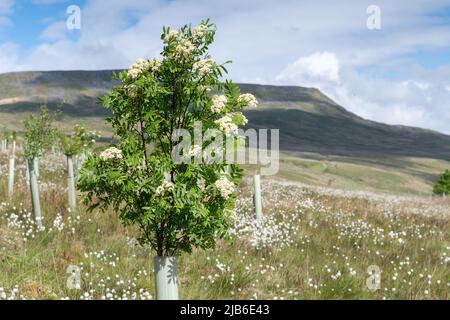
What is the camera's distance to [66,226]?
11.8 metres

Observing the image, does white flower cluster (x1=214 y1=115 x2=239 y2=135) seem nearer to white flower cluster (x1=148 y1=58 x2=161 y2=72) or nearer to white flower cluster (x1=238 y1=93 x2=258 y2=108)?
white flower cluster (x1=238 y1=93 x2=258 y2=108)

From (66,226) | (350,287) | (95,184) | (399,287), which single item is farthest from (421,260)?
(95,184)

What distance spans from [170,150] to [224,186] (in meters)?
0.96

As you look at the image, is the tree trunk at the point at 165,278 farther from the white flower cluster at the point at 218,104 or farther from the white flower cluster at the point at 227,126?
the white flower cluster at the point at 218,104

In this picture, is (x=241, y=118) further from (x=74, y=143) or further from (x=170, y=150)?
(x=74, y=143)

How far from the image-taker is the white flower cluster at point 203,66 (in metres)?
6.06

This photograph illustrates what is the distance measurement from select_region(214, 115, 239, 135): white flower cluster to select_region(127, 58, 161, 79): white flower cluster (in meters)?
1.09

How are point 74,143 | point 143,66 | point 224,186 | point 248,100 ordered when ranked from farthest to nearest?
point 74,143 → point 143,66 → point 248,100 → point 224,186

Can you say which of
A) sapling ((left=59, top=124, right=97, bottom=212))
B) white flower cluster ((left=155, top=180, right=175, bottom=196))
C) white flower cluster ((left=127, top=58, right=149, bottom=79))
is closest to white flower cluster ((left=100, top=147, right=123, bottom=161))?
white flower cluster ((left=155, top=180, right=175, bottom=196))

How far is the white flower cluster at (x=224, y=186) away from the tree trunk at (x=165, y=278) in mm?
1171

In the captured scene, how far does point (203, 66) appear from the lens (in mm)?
6090

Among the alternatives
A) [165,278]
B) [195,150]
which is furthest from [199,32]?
[165,278]

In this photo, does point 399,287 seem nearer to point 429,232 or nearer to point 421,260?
point 421,260

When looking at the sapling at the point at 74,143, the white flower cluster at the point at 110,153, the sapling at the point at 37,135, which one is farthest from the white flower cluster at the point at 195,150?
the sapling at the point at 74,143
